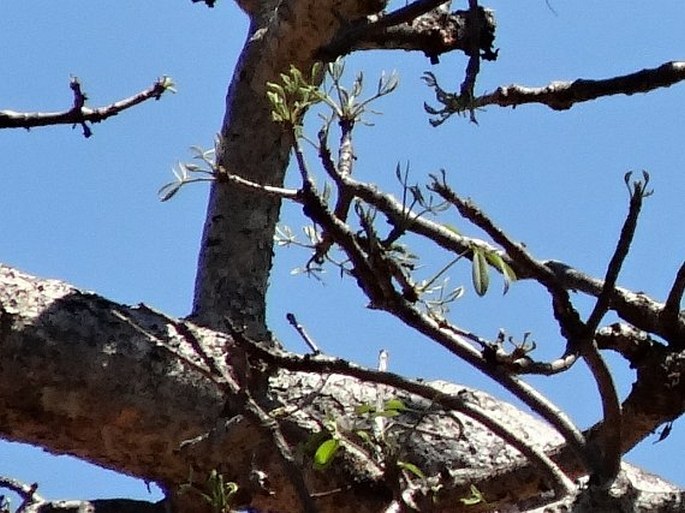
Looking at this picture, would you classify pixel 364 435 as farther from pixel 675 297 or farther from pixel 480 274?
pixel 675 297

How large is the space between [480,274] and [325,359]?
16cm

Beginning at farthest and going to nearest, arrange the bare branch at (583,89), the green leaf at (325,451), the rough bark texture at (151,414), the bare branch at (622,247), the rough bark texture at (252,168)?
the rough bark texture at (252,168), the rough bark texture at (151,414), the bare branch at (583,89), the green leaf at (325,451), the bare branch at (622,247)

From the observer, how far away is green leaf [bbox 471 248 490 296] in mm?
1002

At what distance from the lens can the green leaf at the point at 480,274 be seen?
1.00 m

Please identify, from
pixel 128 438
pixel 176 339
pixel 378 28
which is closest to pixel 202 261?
pixel 176 339

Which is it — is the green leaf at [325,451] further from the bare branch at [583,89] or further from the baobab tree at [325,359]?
the bare branch at [583,89]

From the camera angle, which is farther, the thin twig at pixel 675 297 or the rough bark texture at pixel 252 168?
the rough bark texture at pixel 252 168

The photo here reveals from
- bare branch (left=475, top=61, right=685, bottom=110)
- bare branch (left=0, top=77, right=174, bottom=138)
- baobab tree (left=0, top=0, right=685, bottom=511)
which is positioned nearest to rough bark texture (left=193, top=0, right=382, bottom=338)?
baobab tree (left=0, top=0, right=685, bottom=511)

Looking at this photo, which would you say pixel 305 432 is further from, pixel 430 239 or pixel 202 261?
pixel 202 261

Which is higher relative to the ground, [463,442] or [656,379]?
[463,442]

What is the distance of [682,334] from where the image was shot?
1.33m

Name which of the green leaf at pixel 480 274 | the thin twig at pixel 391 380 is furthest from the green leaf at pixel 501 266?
the thin twig at pixel 391 380

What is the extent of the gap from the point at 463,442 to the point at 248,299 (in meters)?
0.48

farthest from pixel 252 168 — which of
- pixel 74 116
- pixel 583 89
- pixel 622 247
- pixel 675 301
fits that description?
pixel 622 247
